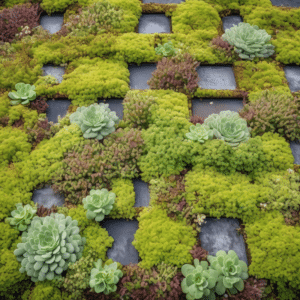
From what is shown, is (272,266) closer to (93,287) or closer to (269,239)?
(269,239)

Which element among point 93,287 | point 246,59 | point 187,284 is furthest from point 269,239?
point 246,59

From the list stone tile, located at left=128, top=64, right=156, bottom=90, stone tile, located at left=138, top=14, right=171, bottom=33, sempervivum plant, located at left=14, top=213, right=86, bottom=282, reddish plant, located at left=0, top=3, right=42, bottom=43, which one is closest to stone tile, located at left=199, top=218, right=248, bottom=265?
sempervivum plant, located at left=14, top=213, right=86, bottom=282

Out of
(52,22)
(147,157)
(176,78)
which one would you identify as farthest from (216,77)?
(52,22)

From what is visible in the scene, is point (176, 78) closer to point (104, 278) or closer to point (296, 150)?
point (296, 150)

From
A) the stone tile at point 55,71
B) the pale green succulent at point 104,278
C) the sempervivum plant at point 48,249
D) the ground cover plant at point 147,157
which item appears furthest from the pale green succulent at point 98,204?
the stone tile at point 55,71

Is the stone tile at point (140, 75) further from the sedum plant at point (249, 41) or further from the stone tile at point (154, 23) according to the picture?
the sedum plant at point (249, 41)

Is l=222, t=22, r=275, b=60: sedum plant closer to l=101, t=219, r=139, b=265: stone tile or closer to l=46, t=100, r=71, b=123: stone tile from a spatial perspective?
l=46, t=100, r=71, b=123: stone tile
